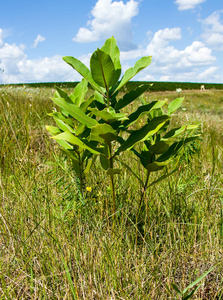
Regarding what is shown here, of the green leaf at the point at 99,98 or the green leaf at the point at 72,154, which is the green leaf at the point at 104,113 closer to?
the green leaf at the point at 99,98

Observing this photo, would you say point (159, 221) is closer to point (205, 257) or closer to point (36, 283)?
point (205, 257)

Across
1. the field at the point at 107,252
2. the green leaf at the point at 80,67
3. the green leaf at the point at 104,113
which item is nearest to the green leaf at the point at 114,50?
the green leaf at the point at 80,67

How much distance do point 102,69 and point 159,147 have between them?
1.53 feet

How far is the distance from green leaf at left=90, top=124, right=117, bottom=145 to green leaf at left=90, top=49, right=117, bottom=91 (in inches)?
8.7

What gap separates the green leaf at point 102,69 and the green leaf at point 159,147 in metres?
0.36

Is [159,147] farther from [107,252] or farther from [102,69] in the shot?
[107,252]

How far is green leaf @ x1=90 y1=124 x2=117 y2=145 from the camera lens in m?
1.05

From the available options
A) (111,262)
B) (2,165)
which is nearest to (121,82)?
(111,262)

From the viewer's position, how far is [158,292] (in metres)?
1.24

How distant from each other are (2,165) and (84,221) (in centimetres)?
156

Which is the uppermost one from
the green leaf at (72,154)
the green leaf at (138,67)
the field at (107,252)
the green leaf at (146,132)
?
the green leaf at (138,67)

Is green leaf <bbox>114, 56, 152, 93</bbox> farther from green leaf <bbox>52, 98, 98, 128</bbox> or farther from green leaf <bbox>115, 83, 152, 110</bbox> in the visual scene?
green leaf <bbox>52, 98, 98, 128</bbox>

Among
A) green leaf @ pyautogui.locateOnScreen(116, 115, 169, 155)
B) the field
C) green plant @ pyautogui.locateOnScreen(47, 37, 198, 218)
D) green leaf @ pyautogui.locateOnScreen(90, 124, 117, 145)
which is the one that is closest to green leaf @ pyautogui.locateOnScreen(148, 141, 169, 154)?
green plant @ pyautogui.locateOnScreen(47, 37, 198, 218)

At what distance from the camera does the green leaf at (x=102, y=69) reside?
1.03 metres
